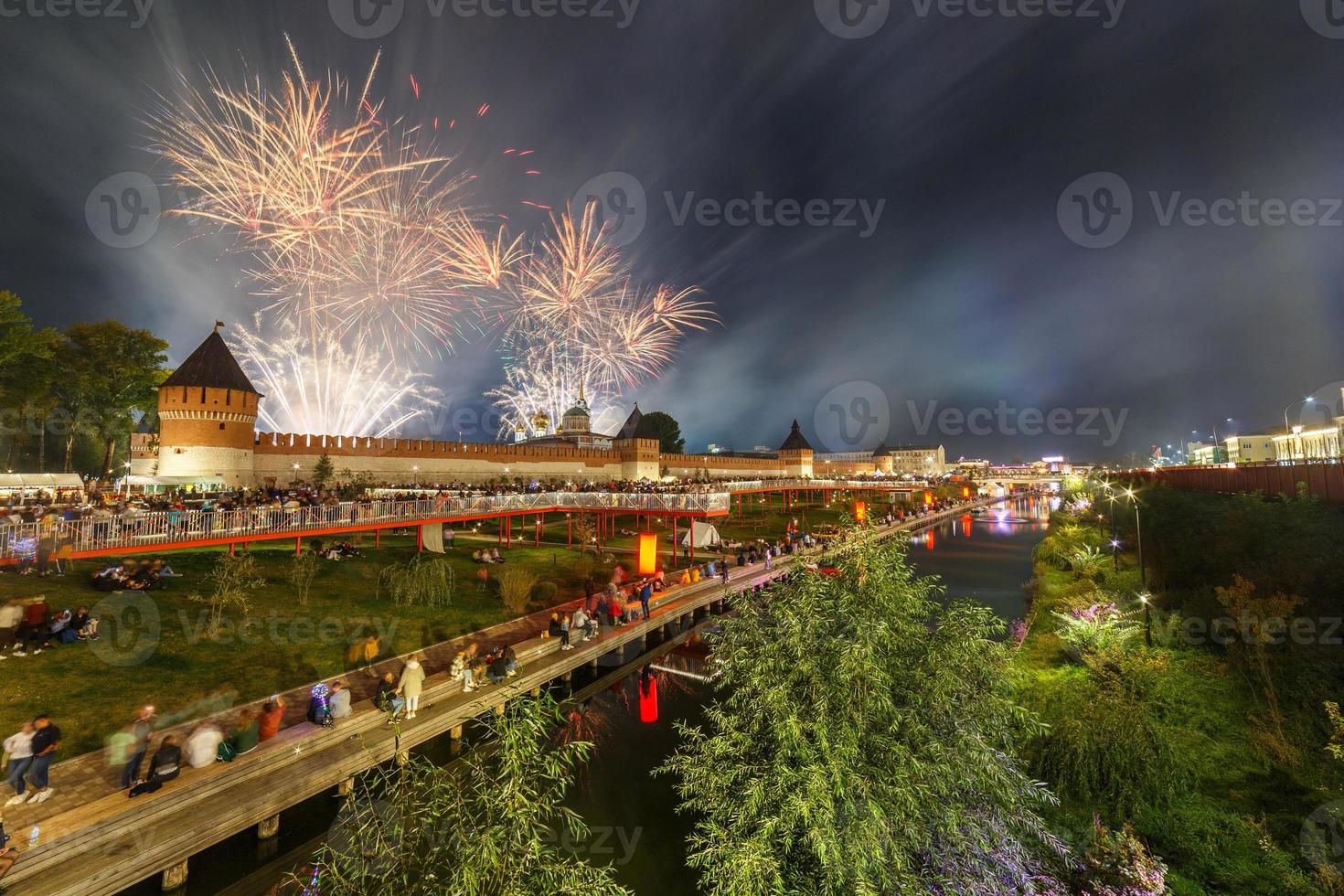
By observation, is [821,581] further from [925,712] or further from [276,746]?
[276,746]

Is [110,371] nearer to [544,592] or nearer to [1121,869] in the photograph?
[544,592]

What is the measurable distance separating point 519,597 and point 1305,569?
2456 centimetres

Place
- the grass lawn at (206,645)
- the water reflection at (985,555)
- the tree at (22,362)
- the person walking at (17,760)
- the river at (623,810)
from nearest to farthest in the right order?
the person walking at (17,760)
the river at (623,810)
the grass lawn at (206,645)
the tree at (22,362)
the water reflection at (985,555)

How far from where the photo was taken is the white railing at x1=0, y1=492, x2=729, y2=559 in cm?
1528

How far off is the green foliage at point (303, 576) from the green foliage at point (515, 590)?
6625 millimetres

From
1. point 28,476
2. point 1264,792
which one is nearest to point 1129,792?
point 1264,792

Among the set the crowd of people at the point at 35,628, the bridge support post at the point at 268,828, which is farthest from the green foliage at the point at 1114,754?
the crowd of people at the point at 35,628

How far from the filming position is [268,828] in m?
9.42

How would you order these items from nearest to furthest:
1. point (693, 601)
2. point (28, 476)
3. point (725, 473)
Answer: point (693, 601) < point (28, 476) < point (725, 473)

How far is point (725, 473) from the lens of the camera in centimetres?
7512

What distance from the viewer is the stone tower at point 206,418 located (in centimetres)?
2930

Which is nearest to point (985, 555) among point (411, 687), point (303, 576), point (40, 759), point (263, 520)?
point (411, 687)

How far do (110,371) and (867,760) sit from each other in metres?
58.3

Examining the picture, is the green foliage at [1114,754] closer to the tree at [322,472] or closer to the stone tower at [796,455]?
the tree at [322,472]
